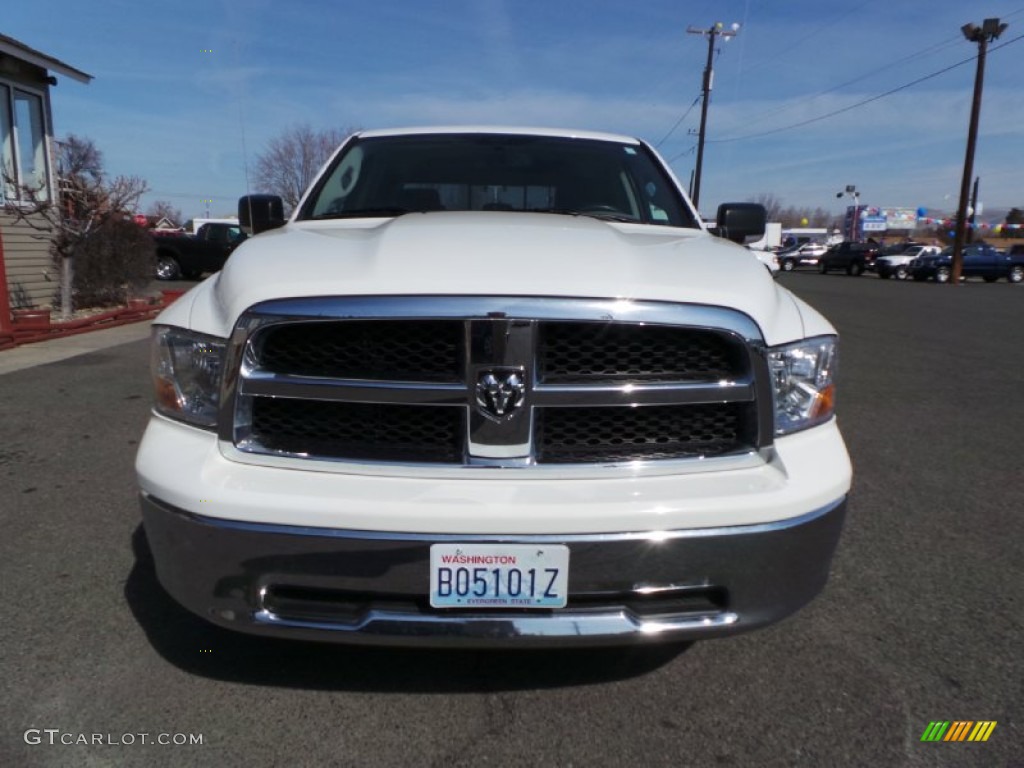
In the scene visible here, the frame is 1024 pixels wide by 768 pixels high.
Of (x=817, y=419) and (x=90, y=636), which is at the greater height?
(x=817, y=419)

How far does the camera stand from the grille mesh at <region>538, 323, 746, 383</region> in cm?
197

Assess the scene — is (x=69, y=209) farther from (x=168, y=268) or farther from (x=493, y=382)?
(x=493, y=382)

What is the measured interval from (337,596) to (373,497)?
29cm

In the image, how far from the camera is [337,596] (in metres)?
1.92

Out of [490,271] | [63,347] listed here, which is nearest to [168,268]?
[63,347]

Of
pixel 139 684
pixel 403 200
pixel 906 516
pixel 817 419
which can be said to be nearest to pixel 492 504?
pixel 817 419

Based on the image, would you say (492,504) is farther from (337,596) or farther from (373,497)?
(337,596)

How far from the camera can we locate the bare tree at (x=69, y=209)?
36.9 feet

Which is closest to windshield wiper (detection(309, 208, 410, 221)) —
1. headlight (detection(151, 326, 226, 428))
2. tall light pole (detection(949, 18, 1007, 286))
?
headlight (detection(151, 326, 226, 428))

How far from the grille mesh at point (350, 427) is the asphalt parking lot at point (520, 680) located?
2.61 ft

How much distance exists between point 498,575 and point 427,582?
0.17 meters

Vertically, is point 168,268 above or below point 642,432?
below

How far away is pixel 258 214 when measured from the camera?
3.90 metres

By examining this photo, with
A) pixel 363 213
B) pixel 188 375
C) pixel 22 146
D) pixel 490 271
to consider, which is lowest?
pixel 188 375
